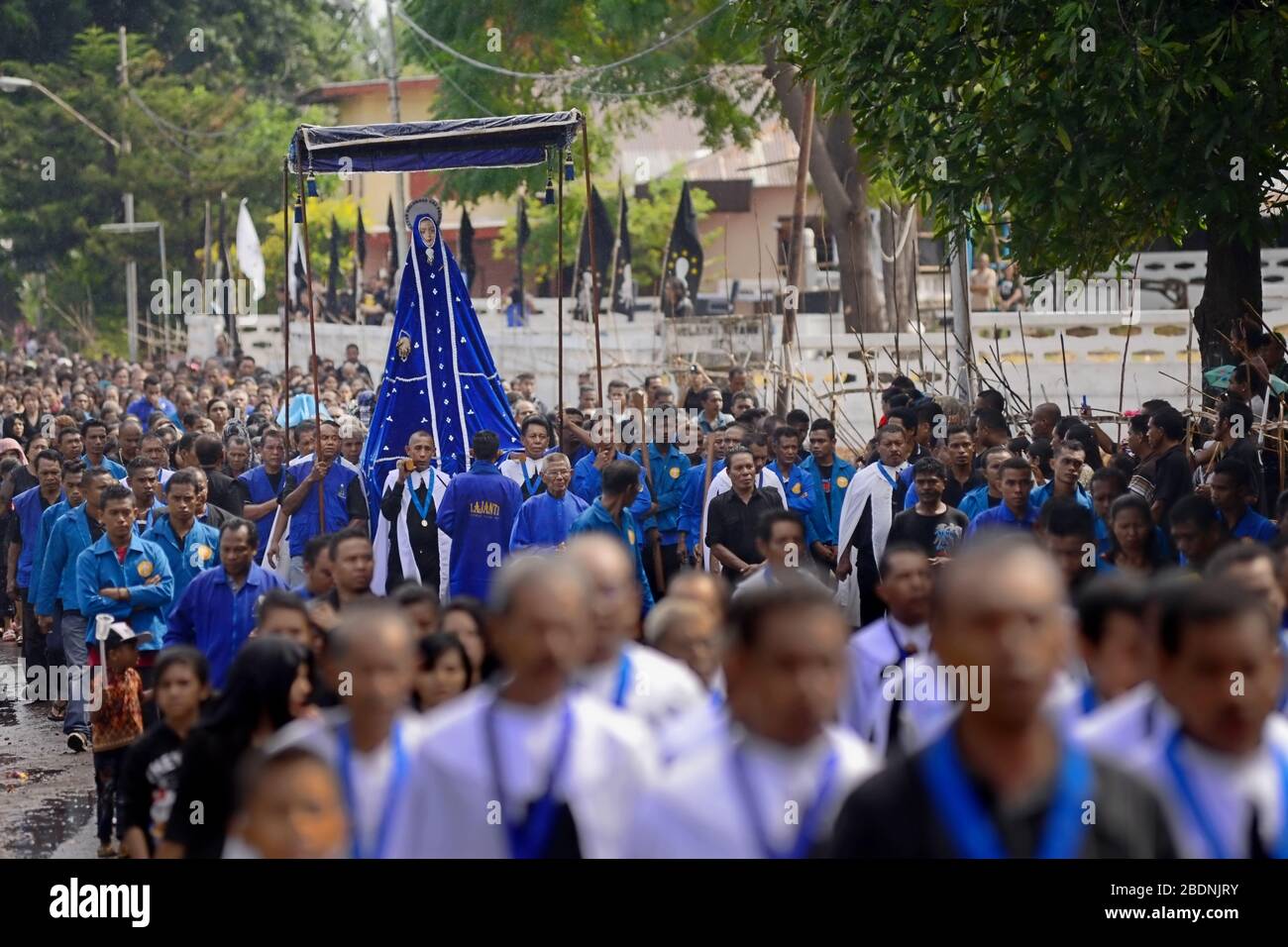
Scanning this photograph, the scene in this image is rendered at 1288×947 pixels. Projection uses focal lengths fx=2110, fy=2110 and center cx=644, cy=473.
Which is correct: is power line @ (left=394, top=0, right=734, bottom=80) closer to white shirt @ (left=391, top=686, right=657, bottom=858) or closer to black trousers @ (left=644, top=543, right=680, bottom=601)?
black trousers @ (left=644, top=543, right=680, bottom=601)

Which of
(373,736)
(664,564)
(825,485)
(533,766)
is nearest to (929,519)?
(825,485)

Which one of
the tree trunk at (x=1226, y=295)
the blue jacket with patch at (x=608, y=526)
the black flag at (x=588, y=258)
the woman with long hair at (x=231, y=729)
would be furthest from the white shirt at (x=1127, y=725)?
the black flag at (x=588, y=258)

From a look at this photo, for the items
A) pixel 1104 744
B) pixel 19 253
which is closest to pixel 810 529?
pixel 1104 744

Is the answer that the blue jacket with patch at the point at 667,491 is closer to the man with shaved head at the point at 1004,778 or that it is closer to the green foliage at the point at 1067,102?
the green foliage at the point at 1067,102

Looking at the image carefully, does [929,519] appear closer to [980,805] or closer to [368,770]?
[368,770]

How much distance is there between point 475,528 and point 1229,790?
734 centimetres

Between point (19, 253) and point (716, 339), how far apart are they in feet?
78.2

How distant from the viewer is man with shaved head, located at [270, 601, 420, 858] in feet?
15.9

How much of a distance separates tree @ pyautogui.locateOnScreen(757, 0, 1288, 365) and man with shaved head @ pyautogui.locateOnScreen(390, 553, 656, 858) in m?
6.83

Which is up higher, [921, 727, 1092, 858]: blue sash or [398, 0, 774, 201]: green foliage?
[398, 0, 774, 201]: green foliage

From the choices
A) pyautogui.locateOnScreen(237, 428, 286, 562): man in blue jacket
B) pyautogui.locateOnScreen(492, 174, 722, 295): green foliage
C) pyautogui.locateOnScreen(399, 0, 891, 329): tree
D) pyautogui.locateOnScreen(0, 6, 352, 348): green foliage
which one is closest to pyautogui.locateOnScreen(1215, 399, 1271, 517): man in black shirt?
pyautogui.locateOnScreen(237, 428, 286, 562): man in blue jacket

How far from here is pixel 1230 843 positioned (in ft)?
14.7

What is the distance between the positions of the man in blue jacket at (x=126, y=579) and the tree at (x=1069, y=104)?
16.0ft
